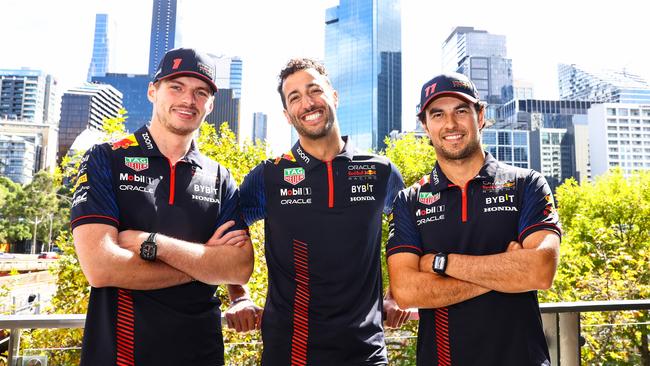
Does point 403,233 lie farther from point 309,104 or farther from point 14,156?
point 14,156

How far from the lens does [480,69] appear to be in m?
163

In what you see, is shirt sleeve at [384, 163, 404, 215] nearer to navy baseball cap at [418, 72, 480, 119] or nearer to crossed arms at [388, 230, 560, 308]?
navy baseball cap at [418, 72, 480, 119]

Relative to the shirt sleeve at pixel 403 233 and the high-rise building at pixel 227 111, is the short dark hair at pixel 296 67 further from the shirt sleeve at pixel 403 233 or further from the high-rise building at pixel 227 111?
the high-rise building at pixel 227 111

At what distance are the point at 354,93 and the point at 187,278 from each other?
434 ft

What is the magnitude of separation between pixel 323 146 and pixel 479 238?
3.16 feet

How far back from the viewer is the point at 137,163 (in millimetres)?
2266

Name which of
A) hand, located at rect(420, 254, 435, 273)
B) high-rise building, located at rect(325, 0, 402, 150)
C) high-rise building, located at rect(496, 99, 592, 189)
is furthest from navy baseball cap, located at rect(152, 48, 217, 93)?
high-rise building, located at rect(325, 0, 402, 150)

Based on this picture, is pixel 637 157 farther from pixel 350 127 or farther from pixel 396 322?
pixel 396 322

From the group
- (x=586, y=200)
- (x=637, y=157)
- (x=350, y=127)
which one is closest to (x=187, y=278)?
(x=586, y=200)

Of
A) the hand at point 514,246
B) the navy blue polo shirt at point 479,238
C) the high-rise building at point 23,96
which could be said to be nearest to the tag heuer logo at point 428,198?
the navy blue polo shirt at point 479,238

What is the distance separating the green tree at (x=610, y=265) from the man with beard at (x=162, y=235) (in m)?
2.34

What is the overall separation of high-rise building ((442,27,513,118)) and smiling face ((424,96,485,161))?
16541 centimetres

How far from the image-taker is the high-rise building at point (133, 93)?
168m

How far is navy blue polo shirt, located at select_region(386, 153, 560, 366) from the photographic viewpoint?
2025 mm
